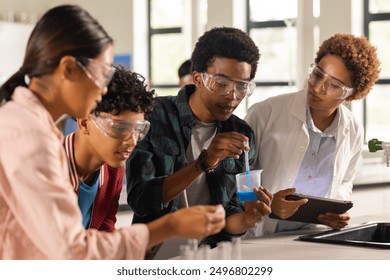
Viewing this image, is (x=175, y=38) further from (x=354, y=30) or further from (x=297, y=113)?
(x=297, y=113)

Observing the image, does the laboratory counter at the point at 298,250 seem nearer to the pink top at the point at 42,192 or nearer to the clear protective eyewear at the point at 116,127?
the clear protective eyewear at the point at 116,127

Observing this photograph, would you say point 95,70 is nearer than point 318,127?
Yes

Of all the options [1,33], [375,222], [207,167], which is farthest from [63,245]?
[1,33]

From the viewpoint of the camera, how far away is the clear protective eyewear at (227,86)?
8.36 ft

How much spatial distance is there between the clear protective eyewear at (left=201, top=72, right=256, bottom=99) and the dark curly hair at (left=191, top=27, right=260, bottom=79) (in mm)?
90

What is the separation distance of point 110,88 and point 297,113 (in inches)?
40.4

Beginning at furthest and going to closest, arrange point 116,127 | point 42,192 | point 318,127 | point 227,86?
point 318,127 → point 227,86 → point 116,127 → point 42,192

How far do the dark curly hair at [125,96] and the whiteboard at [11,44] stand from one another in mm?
4105

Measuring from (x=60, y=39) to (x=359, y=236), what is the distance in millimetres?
1840

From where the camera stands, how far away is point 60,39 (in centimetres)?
164

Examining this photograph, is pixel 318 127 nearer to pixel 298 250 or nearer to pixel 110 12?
pixel 298 250

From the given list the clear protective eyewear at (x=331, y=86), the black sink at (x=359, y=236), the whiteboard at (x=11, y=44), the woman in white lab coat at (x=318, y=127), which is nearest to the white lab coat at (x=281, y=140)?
the woman in white lab coat at (x=318, y=127)

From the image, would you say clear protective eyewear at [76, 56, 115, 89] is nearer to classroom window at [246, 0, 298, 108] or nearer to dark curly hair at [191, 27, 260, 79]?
dark curly hair at [191, 27, 260, 79]

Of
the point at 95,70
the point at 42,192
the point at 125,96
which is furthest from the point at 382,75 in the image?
the point at 42,192
